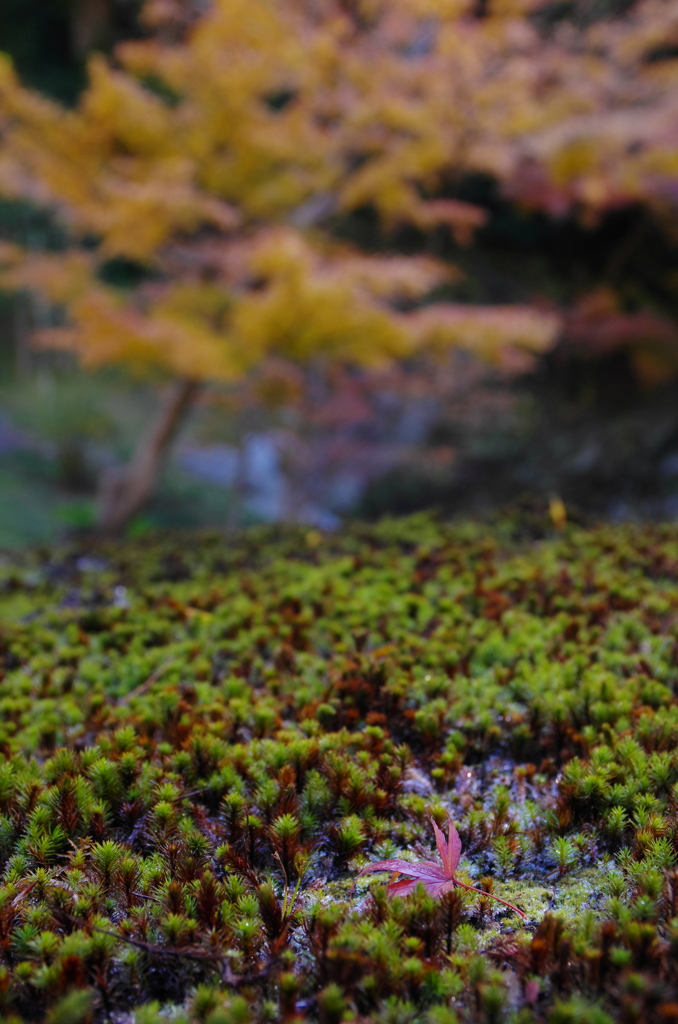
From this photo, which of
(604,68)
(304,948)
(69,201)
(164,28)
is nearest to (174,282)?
(69,201)

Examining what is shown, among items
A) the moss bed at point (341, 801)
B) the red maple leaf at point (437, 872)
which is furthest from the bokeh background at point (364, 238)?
the red maple leaf at point (437, 872)

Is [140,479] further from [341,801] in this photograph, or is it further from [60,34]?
[60,34]

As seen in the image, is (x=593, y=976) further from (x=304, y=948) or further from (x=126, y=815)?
(x=126, y=815)

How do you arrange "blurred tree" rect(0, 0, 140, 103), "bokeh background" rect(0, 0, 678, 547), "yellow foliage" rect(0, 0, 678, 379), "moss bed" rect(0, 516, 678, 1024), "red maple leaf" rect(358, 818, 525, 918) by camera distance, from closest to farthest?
"moss bed" rect(0, 516, 678, 1024) → "red maple leaf" rect(358, 818, 525, 918) → "yellow foliage" rect(0, 0, 678, 379) → "bokeh background" rect(0, 0, 678, 547) → "blurred tree" rect(0, 0, 140, 103)

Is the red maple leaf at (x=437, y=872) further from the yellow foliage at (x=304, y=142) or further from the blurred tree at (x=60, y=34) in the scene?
the blurred tree at (x=60, y=34)

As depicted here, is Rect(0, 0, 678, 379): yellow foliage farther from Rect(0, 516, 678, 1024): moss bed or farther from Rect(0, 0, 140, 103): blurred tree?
Rect(0, 0, 140, 103): blurred tree

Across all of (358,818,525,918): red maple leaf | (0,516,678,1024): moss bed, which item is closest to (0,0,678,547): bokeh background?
(0,516,678,1024): moss bed
